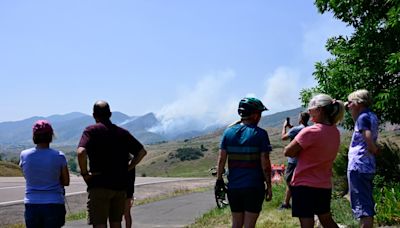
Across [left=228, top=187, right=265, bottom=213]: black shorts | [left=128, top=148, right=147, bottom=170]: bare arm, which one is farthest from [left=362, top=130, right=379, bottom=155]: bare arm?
[left=128, top=148, right=147, bottom=170]: bare arm

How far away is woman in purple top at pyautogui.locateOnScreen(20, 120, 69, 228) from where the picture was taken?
5480mm

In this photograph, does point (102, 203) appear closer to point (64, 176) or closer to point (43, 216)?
point (64, 176)

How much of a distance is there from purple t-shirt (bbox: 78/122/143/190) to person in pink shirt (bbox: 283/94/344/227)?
1761mm

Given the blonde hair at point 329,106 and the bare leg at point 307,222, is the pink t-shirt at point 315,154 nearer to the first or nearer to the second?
the blonde hair at point 329,106

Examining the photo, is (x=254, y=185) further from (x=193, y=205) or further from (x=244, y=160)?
(x=193, y=205)

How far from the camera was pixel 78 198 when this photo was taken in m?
19.0

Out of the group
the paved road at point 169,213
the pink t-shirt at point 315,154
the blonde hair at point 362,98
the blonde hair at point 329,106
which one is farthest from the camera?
the paved road at point 169,213

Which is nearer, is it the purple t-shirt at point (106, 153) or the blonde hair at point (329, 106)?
the blonde hair at point (329, 106)

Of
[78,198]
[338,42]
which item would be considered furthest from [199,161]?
[338,42]

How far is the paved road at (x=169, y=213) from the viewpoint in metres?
11.1

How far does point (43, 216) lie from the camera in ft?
18.0

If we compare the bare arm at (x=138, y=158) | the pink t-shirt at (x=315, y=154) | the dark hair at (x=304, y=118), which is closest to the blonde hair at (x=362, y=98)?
the pink t-shirt at (x=315, y=154)

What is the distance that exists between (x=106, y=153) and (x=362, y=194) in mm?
2788

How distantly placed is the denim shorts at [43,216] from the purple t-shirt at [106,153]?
58 centimetres
